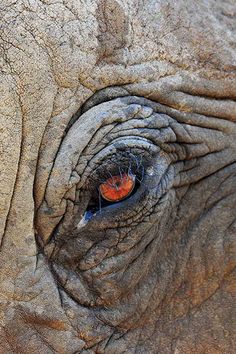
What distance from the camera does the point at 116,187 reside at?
10.0 feet

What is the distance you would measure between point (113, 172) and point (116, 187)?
6cm

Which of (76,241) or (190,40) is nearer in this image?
(76,241)

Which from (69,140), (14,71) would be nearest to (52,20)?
(14,71)

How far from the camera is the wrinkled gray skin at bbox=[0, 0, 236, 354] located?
297 centimetres

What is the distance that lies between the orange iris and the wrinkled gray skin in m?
0.03

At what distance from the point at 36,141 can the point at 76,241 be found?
1.33 ft

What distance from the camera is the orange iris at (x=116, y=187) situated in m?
3.05

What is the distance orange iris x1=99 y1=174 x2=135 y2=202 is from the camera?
3049mm

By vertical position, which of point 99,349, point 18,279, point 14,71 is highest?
point 14,71

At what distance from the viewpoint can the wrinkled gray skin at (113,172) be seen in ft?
9.74

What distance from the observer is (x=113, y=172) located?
120 inches

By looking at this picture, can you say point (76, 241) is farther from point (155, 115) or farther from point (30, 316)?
point (155, 115)

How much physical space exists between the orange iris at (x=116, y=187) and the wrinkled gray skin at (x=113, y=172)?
29 mm

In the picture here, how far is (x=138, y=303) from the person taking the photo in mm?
3145
